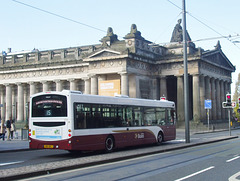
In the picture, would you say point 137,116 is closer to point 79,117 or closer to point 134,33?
point 79,117

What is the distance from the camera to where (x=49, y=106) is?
1908 centimetres

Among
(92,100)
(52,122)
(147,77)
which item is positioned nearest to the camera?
(52,122)

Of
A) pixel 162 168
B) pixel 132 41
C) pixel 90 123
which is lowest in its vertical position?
pixel 162 168

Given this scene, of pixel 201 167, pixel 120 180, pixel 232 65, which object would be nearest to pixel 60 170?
pixel 120 180

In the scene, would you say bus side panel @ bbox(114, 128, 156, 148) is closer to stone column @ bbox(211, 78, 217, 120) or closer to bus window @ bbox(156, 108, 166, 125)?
bus window @ bbox(156, 108, 166, 125)

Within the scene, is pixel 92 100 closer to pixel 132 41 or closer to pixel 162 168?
pixel 162 168

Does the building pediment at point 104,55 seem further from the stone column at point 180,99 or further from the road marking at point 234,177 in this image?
the road marking at point 234,177

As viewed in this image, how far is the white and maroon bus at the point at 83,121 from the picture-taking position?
18.6m

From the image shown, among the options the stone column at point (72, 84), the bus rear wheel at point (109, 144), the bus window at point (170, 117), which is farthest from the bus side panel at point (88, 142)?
the stone column at point (72, 84)

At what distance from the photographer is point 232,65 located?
76.9 metres

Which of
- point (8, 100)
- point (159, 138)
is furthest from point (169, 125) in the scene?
point (8, 100)

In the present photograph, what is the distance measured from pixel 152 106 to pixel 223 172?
1303cm

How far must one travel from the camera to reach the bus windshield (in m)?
18.8

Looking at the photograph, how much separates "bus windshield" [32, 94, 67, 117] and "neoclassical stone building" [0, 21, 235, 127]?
34.0 meters
